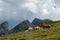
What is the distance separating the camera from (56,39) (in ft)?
251

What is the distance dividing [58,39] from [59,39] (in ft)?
1.59

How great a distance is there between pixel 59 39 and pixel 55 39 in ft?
5.82

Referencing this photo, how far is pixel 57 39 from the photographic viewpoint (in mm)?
76500

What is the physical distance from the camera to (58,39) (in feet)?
250

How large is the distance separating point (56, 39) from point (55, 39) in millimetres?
459

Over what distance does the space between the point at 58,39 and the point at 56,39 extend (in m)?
0.85

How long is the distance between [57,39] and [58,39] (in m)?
0.49

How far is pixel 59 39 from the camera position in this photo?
7588 centimetres

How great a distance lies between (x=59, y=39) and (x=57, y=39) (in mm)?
969

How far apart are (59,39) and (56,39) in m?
1.32

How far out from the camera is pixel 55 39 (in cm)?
7675
